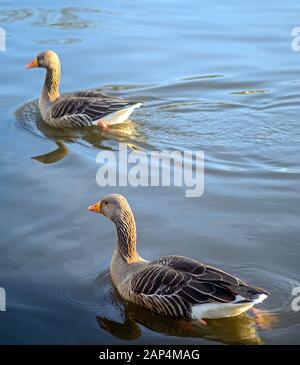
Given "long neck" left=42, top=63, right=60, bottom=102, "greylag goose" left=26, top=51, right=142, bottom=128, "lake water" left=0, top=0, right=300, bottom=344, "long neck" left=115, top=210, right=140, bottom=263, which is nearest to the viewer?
"lake water" left=0, top=0, right=300, bottom=344

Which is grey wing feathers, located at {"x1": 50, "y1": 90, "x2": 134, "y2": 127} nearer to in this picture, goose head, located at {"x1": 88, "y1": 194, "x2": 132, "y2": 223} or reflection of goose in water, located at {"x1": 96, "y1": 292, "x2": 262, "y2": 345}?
goose head, located at {"x1": 88, "y1": 194, "x2": 132, "y2": 223}

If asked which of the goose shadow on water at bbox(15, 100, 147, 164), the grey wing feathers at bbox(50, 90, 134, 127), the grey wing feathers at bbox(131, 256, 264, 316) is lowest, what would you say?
the grey wing feathers at bbox(131, 256, 264, 316)

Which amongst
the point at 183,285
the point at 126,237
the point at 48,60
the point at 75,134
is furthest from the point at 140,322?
the point at 48,60

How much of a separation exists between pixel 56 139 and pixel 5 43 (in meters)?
4.90

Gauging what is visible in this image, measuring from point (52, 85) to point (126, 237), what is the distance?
19.3 feet

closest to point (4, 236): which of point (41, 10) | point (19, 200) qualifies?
point (19, 200)

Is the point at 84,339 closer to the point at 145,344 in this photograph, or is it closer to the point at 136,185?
the point at 145,344

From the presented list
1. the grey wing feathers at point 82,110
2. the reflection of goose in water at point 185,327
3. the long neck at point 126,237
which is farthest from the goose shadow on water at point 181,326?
the grey wing feathers at point 82,110

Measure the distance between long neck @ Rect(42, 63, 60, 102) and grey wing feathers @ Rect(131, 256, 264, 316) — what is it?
6209 mm

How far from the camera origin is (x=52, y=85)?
13.4m

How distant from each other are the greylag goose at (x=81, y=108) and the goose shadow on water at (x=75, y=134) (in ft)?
0.38

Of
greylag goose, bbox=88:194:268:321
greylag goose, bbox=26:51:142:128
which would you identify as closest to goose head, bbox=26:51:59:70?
greylag goose, bbox=26:51:142:128

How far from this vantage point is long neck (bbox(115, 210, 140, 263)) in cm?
808

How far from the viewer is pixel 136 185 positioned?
10281 mm
